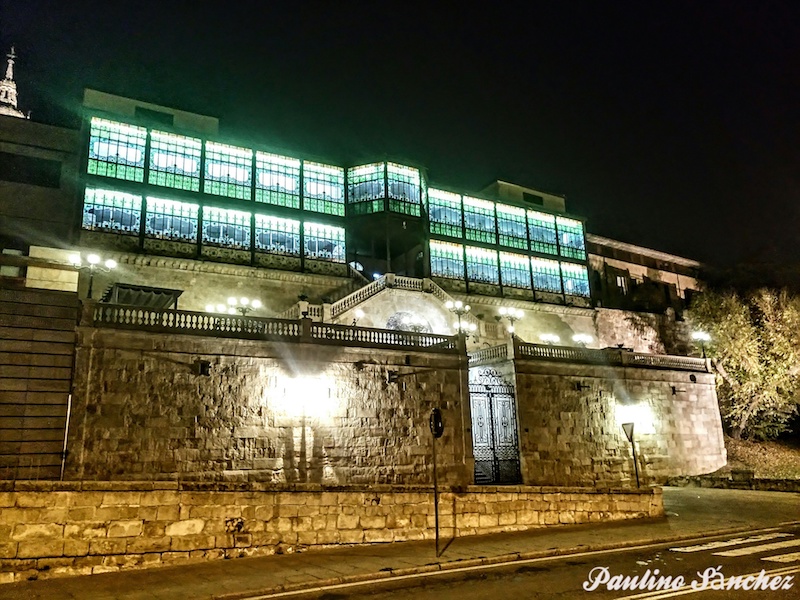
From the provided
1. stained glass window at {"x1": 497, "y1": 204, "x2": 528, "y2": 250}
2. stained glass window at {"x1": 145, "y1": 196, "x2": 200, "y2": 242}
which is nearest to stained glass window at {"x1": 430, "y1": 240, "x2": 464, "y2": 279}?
stained glass window at {"x1": 497, "y1": 204, "x2": 528, "y2": 250}

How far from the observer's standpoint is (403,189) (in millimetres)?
37188

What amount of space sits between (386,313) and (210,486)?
63.1 ft

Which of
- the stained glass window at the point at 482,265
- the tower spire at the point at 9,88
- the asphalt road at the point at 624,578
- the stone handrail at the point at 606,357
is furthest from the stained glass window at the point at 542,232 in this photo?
the tower spire at the point at 9,88

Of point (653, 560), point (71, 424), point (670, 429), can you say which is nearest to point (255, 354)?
point (71, 424)

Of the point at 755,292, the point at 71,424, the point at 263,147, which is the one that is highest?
the point at 263,147

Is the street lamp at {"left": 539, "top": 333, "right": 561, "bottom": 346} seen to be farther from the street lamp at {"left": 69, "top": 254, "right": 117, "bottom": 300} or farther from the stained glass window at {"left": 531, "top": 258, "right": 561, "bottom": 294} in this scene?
the street lamp at {"left": 69, "top": 254, "right": 117, "bottom": 300}

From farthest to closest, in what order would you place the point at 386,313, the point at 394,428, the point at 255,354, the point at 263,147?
the point at 263,147, the point at 386,313, the point at 394,428, the point at 255,354

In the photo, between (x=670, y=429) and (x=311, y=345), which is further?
(x=670, y=429)

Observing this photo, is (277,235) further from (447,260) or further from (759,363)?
(759,363)

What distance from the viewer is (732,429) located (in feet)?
118

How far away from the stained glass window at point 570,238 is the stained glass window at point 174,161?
A: 2715 cm

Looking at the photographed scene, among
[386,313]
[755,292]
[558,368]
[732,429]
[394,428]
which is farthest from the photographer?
[755,292]

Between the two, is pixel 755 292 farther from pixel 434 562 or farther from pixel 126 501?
pixel 126 501

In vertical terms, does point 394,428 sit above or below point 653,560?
above
